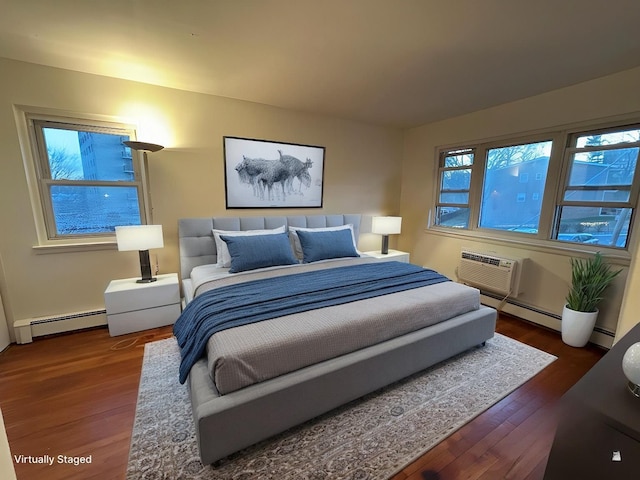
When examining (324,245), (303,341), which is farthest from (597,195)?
(303,341)

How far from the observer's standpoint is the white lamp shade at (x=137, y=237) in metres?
2.51

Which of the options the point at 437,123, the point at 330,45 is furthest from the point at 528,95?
the point at 330,45

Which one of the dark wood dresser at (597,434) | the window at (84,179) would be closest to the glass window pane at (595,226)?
the dark wood dresser at (597,434)

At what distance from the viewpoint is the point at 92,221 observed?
9.01ft

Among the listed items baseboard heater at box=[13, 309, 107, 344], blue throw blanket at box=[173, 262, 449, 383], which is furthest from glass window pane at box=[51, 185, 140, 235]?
blue throw blanket at box=[173, 262, 449, 383]

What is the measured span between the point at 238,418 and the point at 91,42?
8.88ft

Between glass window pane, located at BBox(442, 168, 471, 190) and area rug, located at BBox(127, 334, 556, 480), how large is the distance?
2331mm

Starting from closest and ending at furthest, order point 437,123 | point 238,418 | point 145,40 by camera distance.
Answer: point 238,418 → point 145,40 → point 437,123

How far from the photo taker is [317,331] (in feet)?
5.33

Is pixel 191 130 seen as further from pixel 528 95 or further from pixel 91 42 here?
pixel 528 95

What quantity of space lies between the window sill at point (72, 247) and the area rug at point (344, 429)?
1.31 m

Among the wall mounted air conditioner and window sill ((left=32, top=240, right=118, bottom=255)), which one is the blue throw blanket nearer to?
the wall mounted air conditioner

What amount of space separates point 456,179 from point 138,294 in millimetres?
4085

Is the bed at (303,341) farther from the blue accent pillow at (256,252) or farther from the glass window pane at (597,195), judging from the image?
the glass window pane at (597,195)
